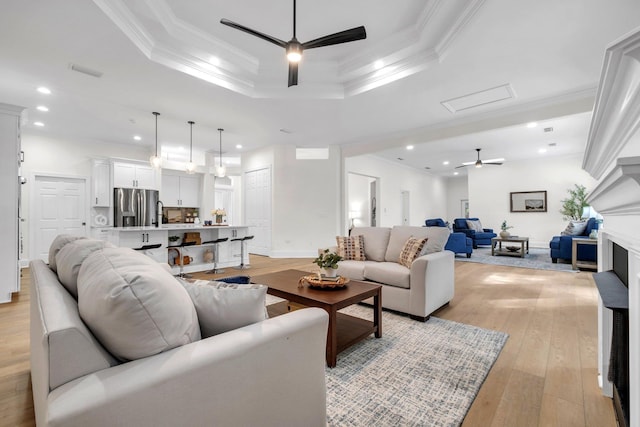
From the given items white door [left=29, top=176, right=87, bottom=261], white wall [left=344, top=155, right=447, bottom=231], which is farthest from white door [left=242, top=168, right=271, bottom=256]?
white door [left=29, top=176, right=87, bottom=261]

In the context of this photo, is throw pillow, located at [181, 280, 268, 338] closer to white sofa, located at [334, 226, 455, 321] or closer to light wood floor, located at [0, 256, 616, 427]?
light wood floor, located at [0, 256, 616, 427]

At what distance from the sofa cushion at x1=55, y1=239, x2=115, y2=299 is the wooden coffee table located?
4.22 feet

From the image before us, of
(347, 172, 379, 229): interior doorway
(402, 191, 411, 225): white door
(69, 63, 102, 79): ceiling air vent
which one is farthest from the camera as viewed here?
(402, 191, 411, 225): white door

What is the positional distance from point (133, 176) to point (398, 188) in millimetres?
7731

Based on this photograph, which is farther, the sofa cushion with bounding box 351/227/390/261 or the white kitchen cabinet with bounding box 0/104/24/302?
the sofa cushion with bounding box 351/227/390/261

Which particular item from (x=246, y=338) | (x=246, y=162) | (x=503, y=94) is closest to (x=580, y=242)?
(x=503, y=94)

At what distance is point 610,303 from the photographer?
1.05 meters

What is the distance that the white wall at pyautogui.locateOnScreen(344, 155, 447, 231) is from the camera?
8.52 meters

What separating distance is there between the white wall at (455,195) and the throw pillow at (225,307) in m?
13.5

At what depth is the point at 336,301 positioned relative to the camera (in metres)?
2.04

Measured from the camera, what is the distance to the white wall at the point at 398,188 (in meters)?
8.52

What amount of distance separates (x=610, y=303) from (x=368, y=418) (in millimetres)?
1191

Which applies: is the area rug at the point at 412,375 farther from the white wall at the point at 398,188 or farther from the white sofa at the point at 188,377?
the white wall at the point at 398,188


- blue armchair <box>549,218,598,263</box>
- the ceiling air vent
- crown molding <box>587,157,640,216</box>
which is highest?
the ceiling air vent
